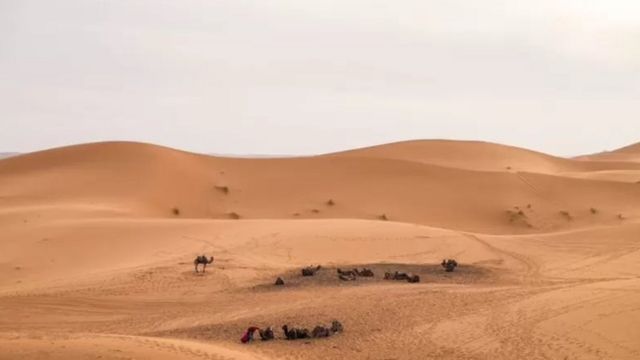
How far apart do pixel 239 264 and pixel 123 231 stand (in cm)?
446

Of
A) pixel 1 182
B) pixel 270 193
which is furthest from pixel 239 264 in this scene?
pixel 1 182

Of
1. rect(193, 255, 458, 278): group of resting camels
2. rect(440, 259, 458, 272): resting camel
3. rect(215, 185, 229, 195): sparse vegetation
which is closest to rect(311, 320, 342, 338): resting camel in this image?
rect(193, 255, 458, 278): group of resting camels

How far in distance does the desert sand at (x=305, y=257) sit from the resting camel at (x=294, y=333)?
0.15 m

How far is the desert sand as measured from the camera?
9305 millimetres

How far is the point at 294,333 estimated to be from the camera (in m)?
9.72

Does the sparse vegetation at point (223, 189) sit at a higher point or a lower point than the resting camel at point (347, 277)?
higher

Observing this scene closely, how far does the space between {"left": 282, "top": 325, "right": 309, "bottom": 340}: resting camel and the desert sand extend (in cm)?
15

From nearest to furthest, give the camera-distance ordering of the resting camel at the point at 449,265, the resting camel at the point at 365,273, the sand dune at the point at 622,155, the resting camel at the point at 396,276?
the resting camel at the point at 396,276, the resting camel at the point at 365,273, the resting camel at the point at 449,265, the sand dune at the point at 622,155

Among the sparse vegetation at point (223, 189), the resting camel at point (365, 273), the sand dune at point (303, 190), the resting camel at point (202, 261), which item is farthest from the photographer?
the sparse vegetation at point (223, 189)

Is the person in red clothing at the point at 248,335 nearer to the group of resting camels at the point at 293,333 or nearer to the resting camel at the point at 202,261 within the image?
the group of resting camels at the point at 293,333

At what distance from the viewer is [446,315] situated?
34.8ft

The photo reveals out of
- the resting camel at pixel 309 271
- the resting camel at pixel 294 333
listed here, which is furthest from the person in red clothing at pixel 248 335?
the resting camel at pixel 309 271

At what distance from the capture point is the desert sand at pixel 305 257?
366 inches

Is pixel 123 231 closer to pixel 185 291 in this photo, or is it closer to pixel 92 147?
A: pixel 185 291
